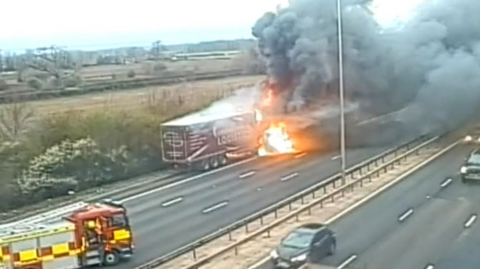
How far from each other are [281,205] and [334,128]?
1655 cm

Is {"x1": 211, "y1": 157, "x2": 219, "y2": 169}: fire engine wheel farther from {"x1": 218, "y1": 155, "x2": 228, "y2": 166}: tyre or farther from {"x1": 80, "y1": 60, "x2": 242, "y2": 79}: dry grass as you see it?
{"x1": 80, "y1": 60, "x2": 242, "y2": 79}: dry grass

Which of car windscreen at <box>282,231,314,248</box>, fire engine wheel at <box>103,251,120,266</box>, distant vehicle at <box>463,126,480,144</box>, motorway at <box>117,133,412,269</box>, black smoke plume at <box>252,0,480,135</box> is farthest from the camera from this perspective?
black smoke plume at <box>252,0,480,135</box>

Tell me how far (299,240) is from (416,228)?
16.5ft

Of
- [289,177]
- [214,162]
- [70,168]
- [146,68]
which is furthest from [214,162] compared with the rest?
[146,68]

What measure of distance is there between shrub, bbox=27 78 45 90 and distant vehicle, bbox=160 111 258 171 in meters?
16.8

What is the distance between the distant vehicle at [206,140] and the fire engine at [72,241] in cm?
1334

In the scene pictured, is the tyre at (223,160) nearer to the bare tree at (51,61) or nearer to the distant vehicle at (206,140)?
the distant vehicle at (206,140)

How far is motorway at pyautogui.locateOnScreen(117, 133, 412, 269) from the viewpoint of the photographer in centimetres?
2290

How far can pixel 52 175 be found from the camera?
103ft

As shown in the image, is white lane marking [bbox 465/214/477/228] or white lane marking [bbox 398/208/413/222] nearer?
white lane marking [bbox 465/214/477/228]

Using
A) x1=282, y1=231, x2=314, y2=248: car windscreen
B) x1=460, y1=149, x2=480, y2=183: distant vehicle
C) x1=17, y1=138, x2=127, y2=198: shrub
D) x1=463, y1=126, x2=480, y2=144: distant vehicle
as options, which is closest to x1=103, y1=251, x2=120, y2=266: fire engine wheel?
x1=282, y1=231, x2=314, y2=248: car windscreen

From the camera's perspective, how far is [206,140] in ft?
115

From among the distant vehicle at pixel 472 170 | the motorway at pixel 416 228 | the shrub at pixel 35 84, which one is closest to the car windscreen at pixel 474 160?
the distant vehicle at pixel 472 170

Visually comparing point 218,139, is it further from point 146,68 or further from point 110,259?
point 146,68
